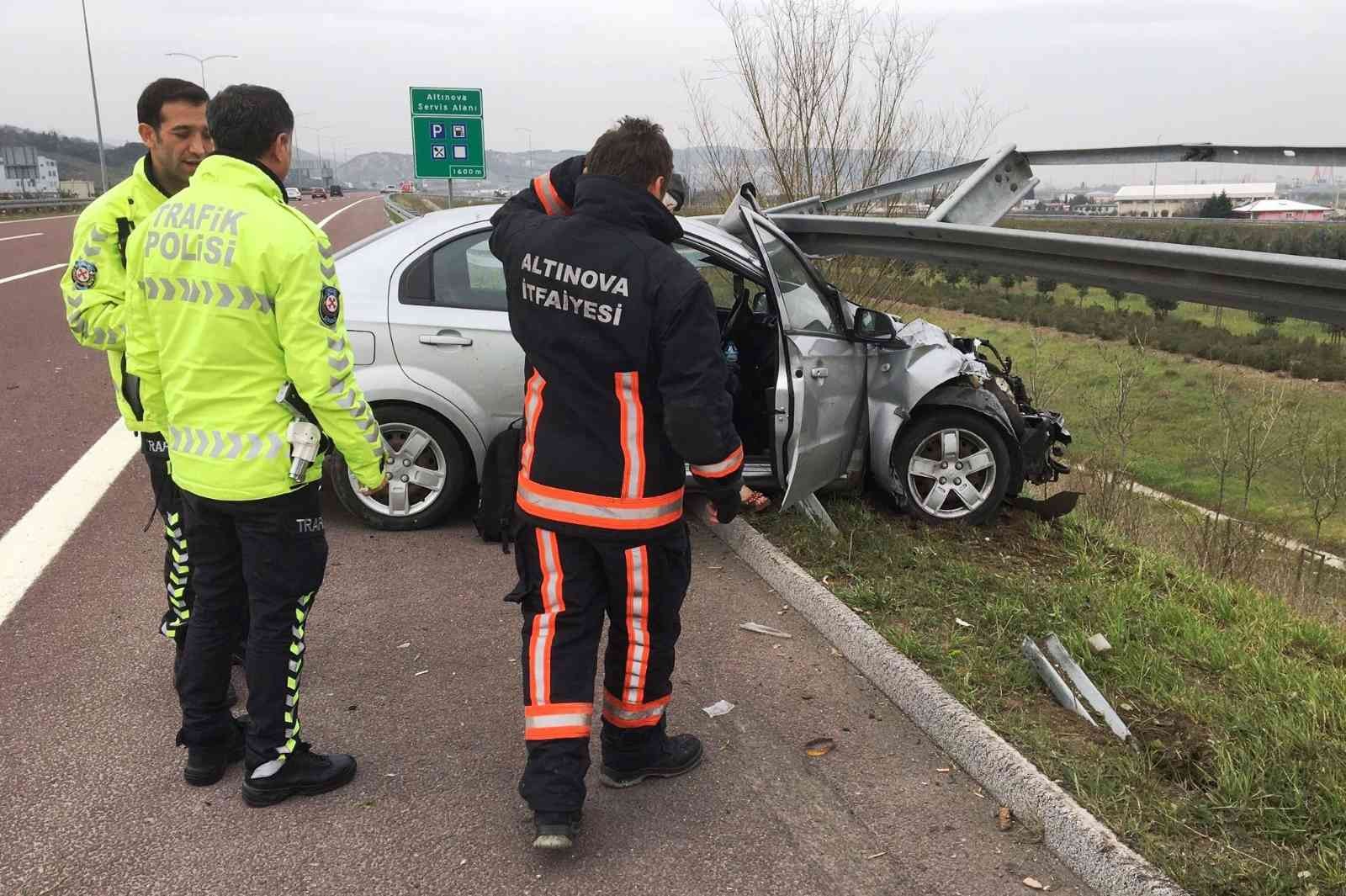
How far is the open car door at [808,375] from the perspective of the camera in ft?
15.5

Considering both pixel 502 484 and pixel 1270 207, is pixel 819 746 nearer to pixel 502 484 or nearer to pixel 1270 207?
pixel 502 484

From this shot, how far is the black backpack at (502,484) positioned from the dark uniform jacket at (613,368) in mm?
513

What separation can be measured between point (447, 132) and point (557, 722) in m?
13.9

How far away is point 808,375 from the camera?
4816 mm

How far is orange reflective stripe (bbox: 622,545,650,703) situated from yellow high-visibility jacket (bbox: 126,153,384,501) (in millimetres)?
807

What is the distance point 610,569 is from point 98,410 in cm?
660

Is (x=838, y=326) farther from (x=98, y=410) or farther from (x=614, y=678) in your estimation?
(x=98, y=410)

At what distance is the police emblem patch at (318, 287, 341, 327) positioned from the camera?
8.97 feet

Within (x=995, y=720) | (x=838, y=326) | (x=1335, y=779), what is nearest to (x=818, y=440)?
(x=838, y=326)

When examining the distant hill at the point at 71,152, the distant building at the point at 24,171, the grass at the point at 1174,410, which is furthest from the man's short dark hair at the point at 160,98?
the distant hill at the point at 71,152

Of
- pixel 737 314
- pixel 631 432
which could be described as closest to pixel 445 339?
pixel 737 314

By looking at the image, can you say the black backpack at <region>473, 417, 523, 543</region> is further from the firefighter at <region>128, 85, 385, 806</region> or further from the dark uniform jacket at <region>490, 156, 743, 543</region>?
the firefighter at <region>128, 85, 385, 806</region>

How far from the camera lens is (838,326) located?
5246 mm

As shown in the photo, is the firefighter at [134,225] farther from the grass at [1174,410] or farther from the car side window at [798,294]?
the grass at [1174,410]
